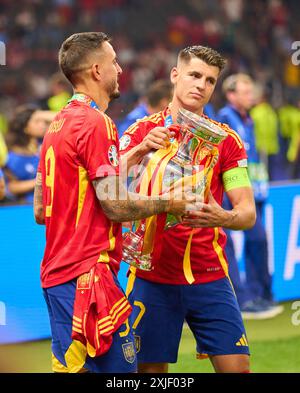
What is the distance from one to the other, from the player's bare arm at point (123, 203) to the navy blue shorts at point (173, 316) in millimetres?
905

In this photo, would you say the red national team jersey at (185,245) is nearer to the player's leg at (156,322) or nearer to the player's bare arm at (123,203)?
the player's leg at (156,322)

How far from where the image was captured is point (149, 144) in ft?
14.6

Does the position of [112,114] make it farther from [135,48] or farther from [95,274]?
[95,274]

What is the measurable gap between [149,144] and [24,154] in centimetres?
480

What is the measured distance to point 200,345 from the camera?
196 inches

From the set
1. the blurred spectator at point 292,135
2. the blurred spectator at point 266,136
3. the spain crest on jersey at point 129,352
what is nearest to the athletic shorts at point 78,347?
the spain crest on jersey at point 129,352

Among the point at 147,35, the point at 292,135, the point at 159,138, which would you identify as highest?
the point at 147,35

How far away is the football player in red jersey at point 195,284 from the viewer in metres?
4.92

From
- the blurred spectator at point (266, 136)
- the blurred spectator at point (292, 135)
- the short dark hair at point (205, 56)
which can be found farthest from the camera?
the blurred spectator at point (292, 135)

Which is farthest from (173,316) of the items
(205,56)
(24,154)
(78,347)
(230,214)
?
(24,154)

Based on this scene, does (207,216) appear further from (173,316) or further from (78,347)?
(78,347)

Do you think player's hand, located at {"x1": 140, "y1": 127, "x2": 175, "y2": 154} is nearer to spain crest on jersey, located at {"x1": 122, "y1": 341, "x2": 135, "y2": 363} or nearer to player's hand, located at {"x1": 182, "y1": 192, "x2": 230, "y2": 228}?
player's hand, located at {"x1": 182, "y1": 192, "x2": 230, "y2": 228}

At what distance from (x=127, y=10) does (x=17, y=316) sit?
1589 centimetres
